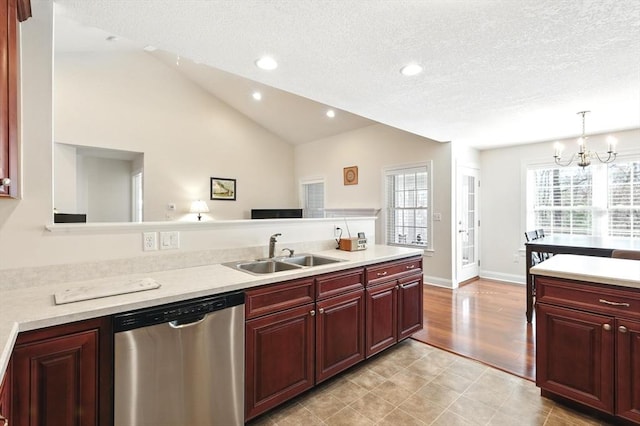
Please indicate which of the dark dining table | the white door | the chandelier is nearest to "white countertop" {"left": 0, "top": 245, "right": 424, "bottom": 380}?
the dark dining table

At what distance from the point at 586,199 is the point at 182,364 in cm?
558

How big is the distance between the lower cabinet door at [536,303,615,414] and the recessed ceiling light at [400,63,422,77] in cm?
189

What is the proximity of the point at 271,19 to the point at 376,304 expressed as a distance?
214 centimetres

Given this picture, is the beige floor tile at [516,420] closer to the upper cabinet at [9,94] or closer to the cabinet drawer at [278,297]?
the cabinet drawer at [278,297]

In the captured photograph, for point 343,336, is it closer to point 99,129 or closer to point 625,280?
point 625,280

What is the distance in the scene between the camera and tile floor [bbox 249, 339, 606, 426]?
1.86 m

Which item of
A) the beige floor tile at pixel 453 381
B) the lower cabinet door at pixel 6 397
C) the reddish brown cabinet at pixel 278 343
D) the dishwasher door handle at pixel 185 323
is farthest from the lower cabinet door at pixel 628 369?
the lower cabinet door at pixel 6 397

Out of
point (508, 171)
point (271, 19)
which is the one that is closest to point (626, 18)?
point (271, 19)

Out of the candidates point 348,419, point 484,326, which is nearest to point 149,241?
point 348,419

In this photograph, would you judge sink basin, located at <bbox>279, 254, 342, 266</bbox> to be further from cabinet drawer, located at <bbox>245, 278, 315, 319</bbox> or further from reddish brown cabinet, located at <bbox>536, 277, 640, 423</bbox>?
reddish brown cabinet, located at <bbox>536, 277, 640, 423</bbox>

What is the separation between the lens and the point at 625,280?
5.61ft

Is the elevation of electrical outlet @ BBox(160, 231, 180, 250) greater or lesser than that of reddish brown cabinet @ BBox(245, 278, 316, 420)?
greater

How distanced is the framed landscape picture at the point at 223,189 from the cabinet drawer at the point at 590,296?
5.64 meters

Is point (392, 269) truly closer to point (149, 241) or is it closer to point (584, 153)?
point (149, 241)
